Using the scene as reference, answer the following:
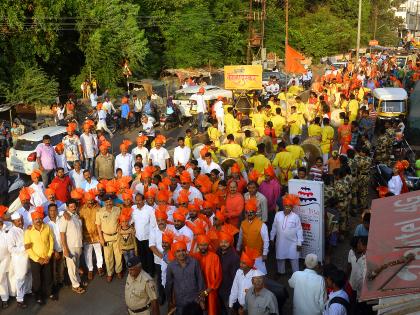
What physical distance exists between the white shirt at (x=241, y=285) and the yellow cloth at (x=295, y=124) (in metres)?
9.29

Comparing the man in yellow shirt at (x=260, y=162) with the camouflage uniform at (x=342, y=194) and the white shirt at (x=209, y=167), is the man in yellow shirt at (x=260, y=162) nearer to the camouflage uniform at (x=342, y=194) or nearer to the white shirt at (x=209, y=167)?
Result: the white shirt at (x=209, y=167)

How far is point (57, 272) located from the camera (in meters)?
8.94

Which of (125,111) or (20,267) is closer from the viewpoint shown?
(20,267)

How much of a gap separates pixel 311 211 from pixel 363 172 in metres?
2.82

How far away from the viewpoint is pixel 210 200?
888 centimetres

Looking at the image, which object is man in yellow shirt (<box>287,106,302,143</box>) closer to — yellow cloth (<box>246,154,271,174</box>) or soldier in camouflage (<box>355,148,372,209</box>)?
soldier in camouflage (<box>355,148,372,209</box>)

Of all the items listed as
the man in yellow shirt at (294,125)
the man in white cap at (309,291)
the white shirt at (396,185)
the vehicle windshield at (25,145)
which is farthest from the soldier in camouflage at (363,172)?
the vehicle windshield at (25,145)

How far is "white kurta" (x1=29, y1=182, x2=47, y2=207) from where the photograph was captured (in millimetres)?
10070

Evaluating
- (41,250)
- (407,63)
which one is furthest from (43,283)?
(407,63)

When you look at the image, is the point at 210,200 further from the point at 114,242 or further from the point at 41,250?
the point at 41,250

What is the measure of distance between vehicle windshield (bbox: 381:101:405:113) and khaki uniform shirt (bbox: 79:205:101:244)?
13463mm

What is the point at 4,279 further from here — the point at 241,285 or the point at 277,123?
the point at 277,123

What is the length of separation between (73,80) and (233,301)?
25119mm

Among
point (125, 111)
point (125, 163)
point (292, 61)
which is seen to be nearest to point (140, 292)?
point (125, 163)
